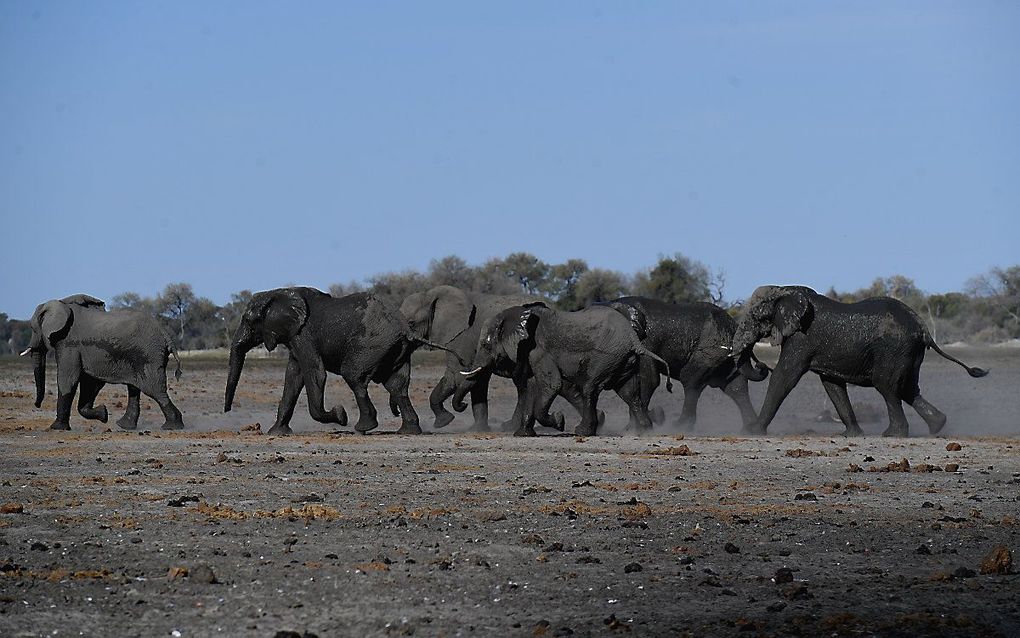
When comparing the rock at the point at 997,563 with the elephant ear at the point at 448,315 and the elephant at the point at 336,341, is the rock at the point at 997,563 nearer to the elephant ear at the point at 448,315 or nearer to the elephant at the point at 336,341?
the elephant at the point at 336,341

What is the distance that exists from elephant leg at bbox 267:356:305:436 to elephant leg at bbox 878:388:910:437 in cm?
923

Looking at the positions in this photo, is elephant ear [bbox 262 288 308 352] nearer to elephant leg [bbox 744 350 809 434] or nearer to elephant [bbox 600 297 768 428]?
elephant [bbox 600 297 768 428]

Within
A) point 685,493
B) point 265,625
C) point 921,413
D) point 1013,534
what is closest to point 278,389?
point 921,413

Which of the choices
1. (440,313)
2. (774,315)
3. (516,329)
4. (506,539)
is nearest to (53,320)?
(440,313)

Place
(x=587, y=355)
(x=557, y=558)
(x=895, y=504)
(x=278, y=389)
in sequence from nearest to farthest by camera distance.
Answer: (x=557, y=558), (x=895, y=504), (x=587, y=355), (x=278, y=389)

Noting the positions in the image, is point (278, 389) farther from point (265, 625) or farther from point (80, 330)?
point (265, 625)

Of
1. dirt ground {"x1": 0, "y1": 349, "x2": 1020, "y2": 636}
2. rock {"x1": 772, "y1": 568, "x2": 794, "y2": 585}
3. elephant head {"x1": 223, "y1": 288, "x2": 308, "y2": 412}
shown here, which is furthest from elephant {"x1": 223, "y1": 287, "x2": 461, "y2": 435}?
rock {"x1": 772, "y1": 568, "x2": 794, "y2": 585}

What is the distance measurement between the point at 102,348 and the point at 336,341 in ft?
13.2

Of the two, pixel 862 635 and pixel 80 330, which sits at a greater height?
pixel 80 330

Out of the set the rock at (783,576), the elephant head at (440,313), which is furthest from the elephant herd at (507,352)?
the rock at (783,576)

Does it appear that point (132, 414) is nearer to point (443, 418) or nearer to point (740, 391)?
point (443, 418)

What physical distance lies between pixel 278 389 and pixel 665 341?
14661 millimetres

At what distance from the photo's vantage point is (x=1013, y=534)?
14.2 metres

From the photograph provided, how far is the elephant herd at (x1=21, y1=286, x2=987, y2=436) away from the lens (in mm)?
27828
